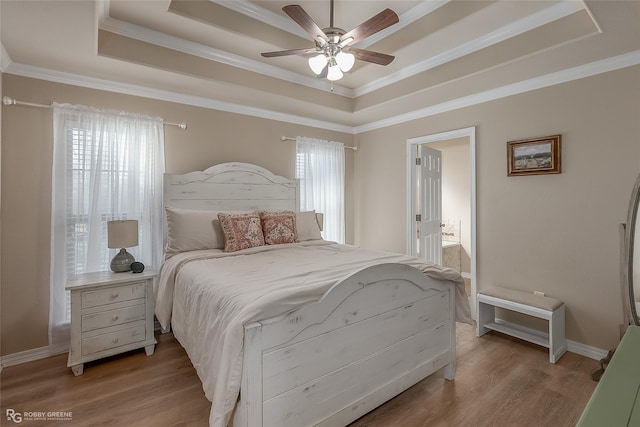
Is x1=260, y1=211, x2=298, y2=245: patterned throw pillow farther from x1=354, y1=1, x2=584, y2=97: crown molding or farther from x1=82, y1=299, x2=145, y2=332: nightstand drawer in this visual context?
x1=354, y1=1, x2=584, y2=97: crown molding

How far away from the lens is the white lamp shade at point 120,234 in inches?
98.7

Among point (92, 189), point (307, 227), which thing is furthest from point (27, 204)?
point (307, 227)

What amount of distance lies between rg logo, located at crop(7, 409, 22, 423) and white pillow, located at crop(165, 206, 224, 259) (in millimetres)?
1286

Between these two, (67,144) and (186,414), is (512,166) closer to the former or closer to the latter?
(186,414)

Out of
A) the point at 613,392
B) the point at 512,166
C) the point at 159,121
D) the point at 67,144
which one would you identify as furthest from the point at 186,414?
the point at 512,166

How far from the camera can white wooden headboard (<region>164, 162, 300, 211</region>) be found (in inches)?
122

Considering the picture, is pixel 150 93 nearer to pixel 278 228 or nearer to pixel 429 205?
pixel 278 228

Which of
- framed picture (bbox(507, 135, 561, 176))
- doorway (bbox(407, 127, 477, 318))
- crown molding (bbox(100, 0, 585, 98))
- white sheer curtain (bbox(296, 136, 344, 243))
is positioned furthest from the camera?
white sheer curtain (bbox(296, 136, 344, 243))

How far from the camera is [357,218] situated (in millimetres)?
4762

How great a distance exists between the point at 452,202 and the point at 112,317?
5097mm

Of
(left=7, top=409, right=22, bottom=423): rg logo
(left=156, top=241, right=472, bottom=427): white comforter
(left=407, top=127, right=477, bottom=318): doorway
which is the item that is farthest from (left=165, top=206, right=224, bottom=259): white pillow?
(left=407, top=127, right=477, bottom=318): doorway

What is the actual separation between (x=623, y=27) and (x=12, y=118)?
14.5 feet

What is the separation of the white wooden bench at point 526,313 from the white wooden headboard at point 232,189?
7.68ft

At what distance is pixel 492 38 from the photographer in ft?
8.38
